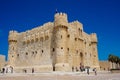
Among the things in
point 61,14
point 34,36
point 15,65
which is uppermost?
point 61,14

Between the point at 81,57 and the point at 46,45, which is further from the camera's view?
the point at 81,57

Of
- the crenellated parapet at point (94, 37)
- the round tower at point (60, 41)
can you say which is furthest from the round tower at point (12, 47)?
the crenellated parapet at point (94, 37)

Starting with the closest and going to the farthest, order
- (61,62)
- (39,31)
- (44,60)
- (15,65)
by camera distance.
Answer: (61,62)
(44,60)
(39,31)
(15,65)

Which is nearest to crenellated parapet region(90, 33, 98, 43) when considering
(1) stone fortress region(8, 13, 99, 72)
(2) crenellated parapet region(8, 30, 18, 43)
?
(1) stone fortress region(8, 13, 99, 72)

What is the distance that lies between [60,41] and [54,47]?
1958mm

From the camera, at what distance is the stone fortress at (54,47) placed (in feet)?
107

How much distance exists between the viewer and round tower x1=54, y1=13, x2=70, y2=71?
31331 mm

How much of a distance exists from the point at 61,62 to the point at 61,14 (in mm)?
8270

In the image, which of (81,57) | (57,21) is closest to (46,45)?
(57,21)

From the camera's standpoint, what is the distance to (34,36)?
3806 centimetres

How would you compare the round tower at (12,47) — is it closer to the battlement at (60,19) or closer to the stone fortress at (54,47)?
the stone fortress at (54,47)

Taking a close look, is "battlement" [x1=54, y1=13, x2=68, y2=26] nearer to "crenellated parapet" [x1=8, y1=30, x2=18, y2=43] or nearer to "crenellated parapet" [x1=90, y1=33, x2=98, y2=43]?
"crenellated parapet" [x1=8, y1=30, x2=18, y2=43]

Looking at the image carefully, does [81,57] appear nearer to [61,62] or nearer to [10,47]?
[61,62]

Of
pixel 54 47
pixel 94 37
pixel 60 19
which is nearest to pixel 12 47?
pixel 54 47
